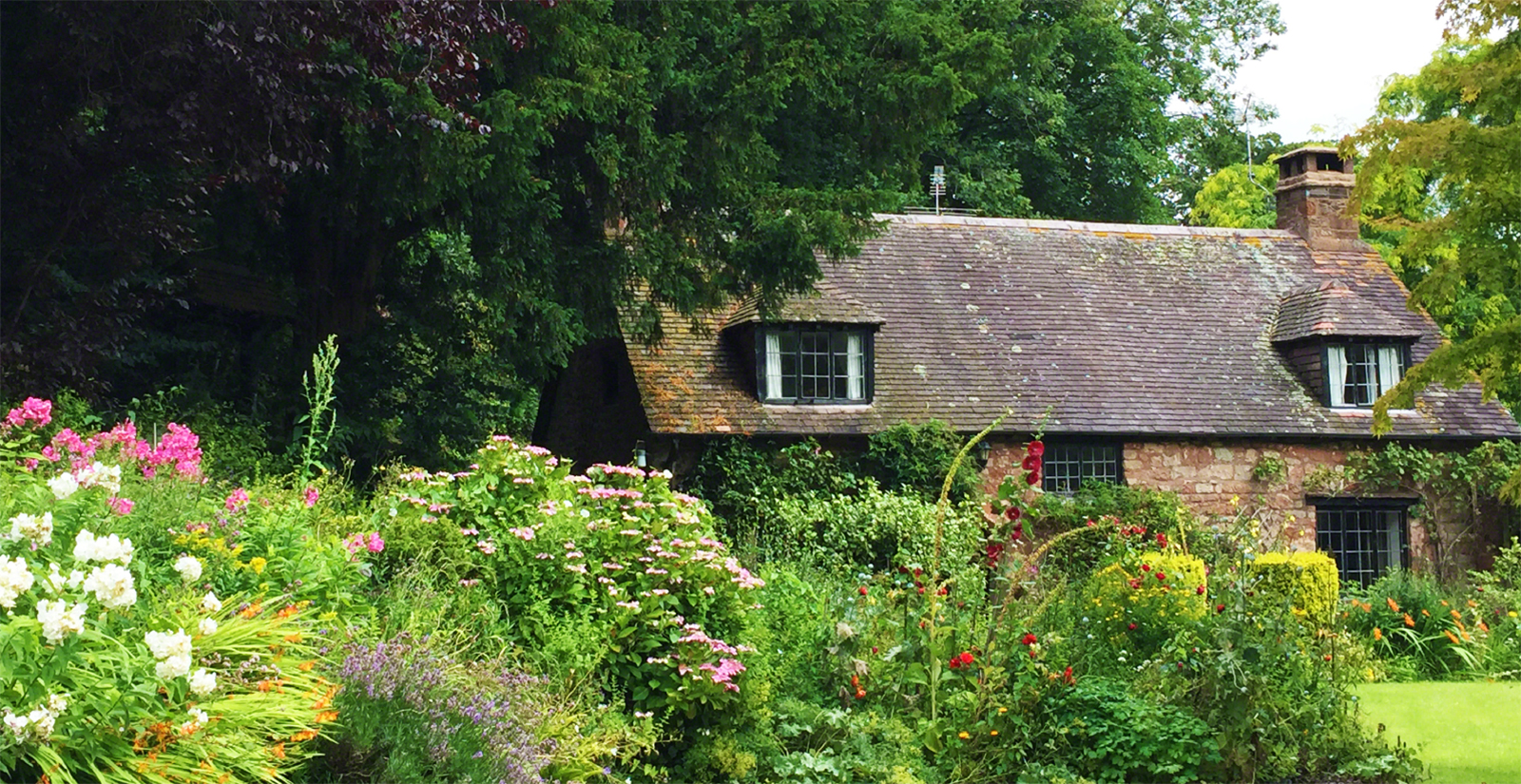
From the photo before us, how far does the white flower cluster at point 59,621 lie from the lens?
12.5 ft

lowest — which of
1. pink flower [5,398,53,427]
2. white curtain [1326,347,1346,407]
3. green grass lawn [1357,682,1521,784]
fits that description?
green grass lawn [1357,682,1521,784]

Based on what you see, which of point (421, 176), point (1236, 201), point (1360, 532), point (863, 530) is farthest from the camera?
point (1236, 201)

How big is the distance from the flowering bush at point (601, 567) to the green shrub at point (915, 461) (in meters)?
9.61

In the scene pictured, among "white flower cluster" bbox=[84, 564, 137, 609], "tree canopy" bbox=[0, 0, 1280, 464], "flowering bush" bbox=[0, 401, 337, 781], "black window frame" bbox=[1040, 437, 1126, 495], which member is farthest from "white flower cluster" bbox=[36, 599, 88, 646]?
"black window frame" bbox=[1040, 437, 1126, 495]

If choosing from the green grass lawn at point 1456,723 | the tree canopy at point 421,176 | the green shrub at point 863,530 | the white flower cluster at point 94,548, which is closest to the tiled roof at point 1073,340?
the green shrub at point 863,530

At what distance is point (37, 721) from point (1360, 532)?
19.7 metres

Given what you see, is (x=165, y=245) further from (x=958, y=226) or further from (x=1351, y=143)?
(x=958, y=226)

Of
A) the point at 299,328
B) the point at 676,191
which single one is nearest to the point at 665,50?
the point at 676,191

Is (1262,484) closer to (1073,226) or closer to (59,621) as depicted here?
(1073,226)

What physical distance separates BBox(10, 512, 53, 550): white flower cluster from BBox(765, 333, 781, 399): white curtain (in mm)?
13871

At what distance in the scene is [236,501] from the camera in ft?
20.9

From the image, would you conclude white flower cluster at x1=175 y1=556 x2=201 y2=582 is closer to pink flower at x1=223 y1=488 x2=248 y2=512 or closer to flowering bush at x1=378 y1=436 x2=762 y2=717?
pink flower at x1=223 y1=488 x2=248 y2=512

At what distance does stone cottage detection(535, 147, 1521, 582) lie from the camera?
60.2 ft

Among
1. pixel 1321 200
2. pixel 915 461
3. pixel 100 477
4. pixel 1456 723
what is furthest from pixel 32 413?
pixel 1321 200
